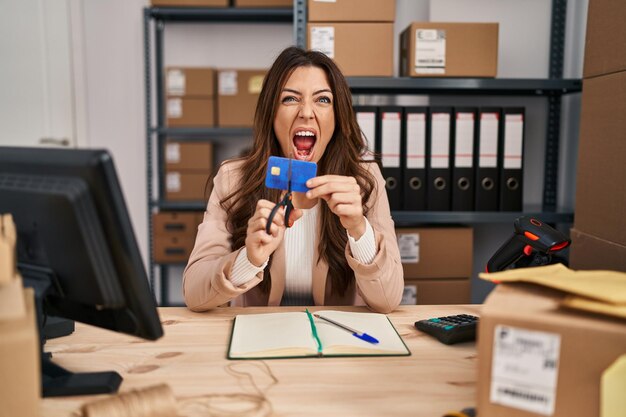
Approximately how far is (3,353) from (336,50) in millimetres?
1611

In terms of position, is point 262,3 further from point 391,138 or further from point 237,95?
point 391,138

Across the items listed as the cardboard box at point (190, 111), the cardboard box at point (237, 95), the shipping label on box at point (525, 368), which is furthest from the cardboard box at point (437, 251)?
the shipping label on box at point (525, 368)

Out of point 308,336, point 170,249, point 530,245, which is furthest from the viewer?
point 170,249

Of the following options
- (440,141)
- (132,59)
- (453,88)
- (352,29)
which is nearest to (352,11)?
(352,29)

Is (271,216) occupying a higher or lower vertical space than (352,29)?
lower

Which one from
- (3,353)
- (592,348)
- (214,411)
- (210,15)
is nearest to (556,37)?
(210,15)

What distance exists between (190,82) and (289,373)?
2.18 meters

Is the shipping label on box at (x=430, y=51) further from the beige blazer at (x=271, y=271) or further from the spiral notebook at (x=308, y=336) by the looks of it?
the spiral notebook at (x=308, y=336)

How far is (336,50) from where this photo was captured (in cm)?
191

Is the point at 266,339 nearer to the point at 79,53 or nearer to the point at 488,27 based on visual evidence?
the point at 488,27

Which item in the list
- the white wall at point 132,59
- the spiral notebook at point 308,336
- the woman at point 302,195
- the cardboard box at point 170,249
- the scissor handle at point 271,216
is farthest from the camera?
the white wall at point 132,59

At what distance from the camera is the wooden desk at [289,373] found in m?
0.70

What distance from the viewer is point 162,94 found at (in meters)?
3.03

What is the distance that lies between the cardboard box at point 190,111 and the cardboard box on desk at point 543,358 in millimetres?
2344
